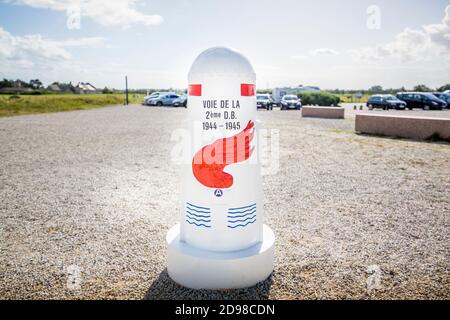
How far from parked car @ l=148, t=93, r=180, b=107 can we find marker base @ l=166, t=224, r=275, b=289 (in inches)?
1412

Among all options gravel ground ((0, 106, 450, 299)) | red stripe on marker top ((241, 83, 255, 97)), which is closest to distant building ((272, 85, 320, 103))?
gravel ground ((0, 106, 450, 299))

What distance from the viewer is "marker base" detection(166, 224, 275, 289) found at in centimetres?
319

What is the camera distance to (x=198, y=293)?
3158 millimetres

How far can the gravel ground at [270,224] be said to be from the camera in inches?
128

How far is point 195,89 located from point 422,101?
34.8 meters

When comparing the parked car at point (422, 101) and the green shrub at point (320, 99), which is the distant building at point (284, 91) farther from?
the parked car at point (422, 101)

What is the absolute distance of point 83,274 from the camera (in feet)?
11.3

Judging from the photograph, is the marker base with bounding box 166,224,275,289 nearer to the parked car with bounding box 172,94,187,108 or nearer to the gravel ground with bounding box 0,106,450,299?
the gravel ground with bounding box 0,106,450,299

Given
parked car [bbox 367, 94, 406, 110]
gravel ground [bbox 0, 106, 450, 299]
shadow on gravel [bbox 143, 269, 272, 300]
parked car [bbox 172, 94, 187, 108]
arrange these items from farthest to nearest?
parked car [bbox 172, 94, 187, 108], parked car [bbox 367, 94, 406, 110], gravel ground [bbox 0, 106, 450, 299], shadow on gravel [bbox 143, 269, 272, 300]

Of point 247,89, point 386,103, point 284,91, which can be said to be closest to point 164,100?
point 284,91

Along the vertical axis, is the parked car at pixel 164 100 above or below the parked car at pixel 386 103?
above

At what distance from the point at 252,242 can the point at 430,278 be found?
1816 millimetres

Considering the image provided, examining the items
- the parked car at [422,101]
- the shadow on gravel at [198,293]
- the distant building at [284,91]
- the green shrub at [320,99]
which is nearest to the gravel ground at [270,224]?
the shadow on gravel at [198,293]

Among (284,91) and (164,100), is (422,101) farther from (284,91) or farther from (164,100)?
(164,100)
